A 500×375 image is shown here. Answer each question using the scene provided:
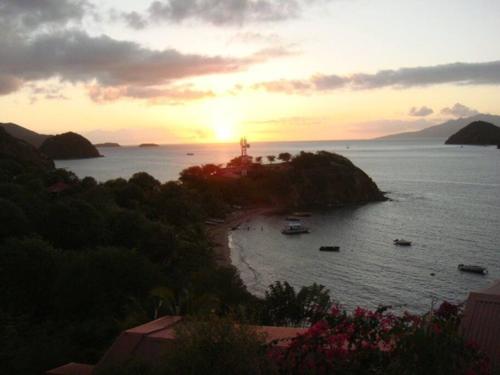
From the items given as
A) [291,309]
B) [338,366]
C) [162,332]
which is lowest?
[291,309]

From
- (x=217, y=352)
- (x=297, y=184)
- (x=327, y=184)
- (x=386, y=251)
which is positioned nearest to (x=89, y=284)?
(x=217, y=352)

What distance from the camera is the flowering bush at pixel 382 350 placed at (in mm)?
7844

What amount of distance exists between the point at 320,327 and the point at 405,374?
184 cm

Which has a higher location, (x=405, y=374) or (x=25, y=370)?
(x=405, y=374)

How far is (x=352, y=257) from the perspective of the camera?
55.9m

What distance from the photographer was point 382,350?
933cm

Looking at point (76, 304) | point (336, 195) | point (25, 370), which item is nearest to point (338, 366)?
point (25, 370)

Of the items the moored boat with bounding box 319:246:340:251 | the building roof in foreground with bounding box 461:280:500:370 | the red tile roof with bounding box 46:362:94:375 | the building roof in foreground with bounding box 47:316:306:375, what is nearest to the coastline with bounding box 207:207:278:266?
the moored boat with bounding box 319:246:340:251

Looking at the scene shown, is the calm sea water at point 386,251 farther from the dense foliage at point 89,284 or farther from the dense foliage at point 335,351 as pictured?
the dense foliage at point 335,351

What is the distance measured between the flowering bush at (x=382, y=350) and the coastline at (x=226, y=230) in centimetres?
3948

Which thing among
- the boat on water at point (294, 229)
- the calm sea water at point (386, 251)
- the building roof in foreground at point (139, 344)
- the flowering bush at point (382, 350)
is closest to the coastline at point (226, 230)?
the calm sea water at point (386, 251)

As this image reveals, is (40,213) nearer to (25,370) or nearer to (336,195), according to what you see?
(25,370)

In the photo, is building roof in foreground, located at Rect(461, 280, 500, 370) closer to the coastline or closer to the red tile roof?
the red tile roof

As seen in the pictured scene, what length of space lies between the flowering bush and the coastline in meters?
39.5
